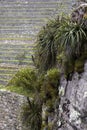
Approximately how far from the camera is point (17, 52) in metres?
16.6

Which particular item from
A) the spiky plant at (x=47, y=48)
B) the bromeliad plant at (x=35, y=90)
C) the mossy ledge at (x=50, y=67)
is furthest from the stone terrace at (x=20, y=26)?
the spiky plant at (x=47, y=48)

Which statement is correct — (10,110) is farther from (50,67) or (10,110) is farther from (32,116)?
(50,67)

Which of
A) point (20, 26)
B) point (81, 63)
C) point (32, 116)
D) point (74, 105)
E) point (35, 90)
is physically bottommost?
point (32, 116)

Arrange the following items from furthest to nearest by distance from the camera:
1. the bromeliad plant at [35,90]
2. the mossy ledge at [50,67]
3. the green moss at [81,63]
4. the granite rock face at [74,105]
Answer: the bromeliad plant at [35,90], the mossy ledge at [50,67], the green moss at [81,63], the granite rock face at [74,105]

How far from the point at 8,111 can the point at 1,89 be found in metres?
0.78

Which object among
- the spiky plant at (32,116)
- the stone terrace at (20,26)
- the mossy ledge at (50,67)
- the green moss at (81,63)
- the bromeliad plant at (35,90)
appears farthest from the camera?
the stone terrace at (20,26)

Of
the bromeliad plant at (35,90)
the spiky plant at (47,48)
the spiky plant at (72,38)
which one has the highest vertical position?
the spiky plant at (72,38)

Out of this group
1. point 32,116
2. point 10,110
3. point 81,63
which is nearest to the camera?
point 81,63

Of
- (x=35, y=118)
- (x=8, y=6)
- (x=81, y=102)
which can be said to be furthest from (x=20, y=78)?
(x=8, y=6)

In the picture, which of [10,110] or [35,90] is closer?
[35,90]

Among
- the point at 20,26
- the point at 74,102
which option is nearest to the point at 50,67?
the point at 74,102

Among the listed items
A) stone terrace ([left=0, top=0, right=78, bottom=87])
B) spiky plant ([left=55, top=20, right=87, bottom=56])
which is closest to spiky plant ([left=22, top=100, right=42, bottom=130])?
stone terrace ([left=0, top=0, right=78, bottom=87])

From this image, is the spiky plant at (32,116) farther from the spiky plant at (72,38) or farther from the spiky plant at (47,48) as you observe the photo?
the spiky plant at (72,38)

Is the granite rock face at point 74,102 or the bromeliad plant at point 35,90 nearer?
the granite rock face at point 74,102
